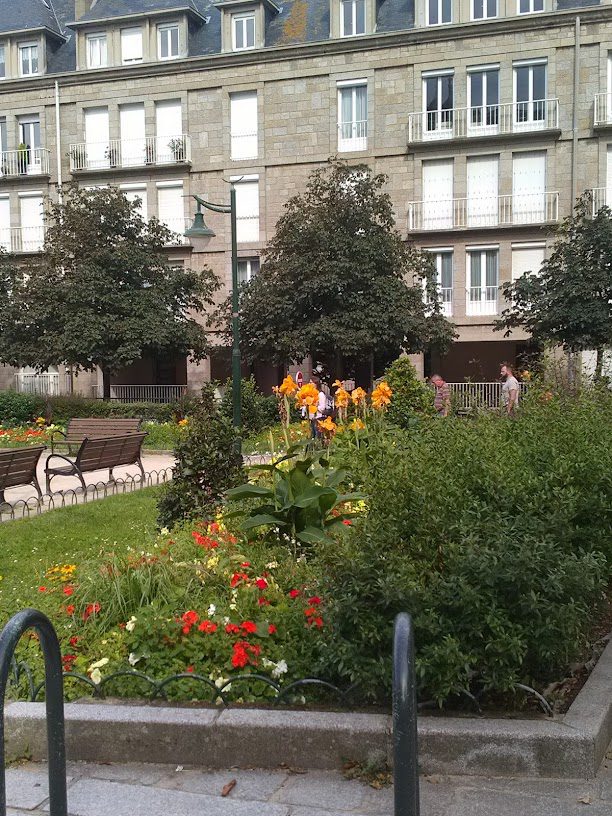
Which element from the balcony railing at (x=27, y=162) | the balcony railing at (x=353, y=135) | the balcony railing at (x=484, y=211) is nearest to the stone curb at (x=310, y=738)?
the balcony railing at (x=484, y=211)

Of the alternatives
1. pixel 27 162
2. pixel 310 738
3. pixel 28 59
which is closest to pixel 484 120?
pixel 27 162

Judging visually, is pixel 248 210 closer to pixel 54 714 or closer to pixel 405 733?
pixel 54 714

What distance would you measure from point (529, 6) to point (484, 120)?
4057 mm

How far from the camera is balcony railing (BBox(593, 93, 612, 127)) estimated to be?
1140 inches

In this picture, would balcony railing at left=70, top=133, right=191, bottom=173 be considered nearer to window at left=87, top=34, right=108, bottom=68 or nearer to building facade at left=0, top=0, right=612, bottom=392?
building facade at left=0, top=0, right=612, bottom=392

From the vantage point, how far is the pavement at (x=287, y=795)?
3.28 m

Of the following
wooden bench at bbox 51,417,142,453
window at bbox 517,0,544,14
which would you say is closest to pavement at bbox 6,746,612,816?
wooden bench at bbox 51,417,142,453

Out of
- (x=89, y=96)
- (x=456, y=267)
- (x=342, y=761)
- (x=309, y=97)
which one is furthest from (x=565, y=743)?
(x=89, y=96)

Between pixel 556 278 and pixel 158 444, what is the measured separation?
1263 centimetres

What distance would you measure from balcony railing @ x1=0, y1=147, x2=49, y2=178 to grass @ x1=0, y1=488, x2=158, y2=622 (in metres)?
26.9

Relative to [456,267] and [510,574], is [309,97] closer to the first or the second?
[456,267]

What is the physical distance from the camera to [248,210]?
108ft

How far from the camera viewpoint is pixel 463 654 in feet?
A: 11.8

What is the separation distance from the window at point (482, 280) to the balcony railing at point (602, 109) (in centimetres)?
554
